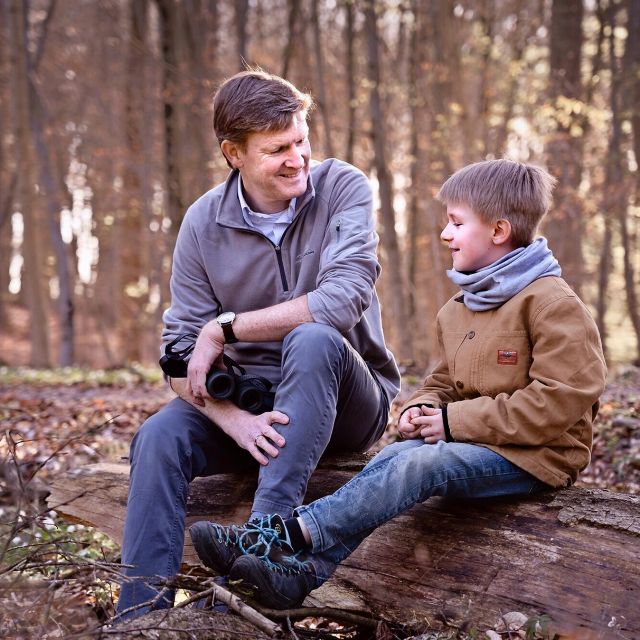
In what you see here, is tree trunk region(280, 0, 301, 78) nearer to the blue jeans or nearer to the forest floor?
the forest floor

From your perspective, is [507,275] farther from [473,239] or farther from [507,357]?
[507,357]

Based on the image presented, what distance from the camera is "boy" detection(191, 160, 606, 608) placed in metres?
2.82

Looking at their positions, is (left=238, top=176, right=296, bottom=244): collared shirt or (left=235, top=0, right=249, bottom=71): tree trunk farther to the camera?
(left=235, top=0, right=249, bottom=71): tree trunk

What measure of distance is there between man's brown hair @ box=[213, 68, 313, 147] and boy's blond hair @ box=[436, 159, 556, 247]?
32.6 inches

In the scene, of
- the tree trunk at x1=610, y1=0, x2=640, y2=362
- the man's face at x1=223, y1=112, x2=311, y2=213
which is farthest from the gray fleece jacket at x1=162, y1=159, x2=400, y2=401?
the tree trunk at x1=610, y1=0, x2=640, y2=362

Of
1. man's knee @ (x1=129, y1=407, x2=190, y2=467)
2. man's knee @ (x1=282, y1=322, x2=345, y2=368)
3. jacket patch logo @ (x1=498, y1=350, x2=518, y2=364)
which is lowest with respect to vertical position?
man's knee @ (x1=129, y1=407, x2=190, y2=467)

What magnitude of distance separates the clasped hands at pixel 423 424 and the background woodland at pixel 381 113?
5874 mm

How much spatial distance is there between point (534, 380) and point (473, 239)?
0.63 m

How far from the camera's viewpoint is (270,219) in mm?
3795

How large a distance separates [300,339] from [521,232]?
0.96m

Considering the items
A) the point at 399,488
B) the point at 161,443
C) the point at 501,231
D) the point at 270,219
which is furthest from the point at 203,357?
the point at 501,231

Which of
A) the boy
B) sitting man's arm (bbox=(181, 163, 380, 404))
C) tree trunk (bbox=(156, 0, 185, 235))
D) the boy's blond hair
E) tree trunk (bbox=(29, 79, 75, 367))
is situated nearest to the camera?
the boy

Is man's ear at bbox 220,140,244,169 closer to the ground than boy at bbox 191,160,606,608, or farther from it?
farther from it

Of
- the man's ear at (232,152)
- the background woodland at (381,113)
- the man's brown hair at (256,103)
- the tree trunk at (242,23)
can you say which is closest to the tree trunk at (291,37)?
the background woodland at (381,113)
